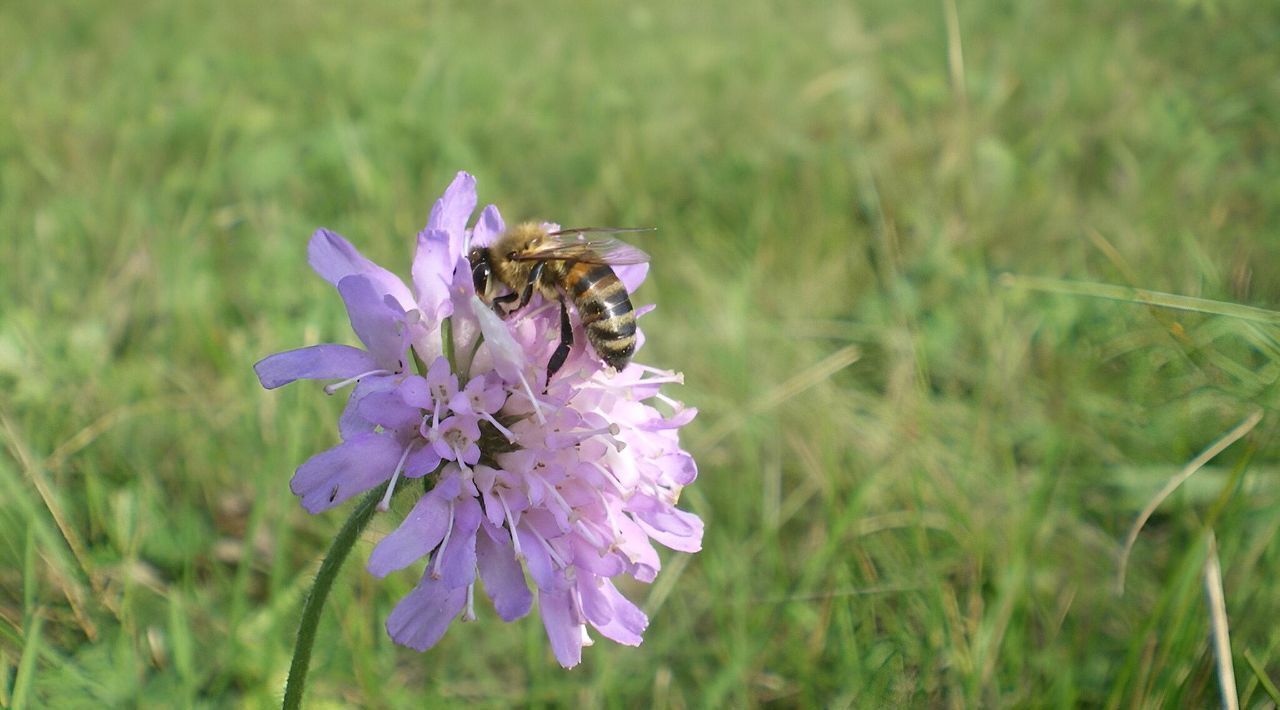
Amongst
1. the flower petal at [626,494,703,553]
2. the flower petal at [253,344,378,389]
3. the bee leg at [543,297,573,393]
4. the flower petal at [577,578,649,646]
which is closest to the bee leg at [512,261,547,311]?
the bee leg at [543,297,573,393]

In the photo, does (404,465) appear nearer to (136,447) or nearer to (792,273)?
(136,447)

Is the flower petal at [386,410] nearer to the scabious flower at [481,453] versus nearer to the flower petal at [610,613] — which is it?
the scabious flower at [481,453]

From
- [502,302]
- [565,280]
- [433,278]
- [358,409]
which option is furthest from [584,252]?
[358,409]

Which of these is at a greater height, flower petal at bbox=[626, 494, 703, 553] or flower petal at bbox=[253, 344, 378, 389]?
flower petal at bbox=[253, 344, 378, 389]

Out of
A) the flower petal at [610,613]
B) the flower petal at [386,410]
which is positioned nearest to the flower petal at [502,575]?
the flower petal at [610,613]

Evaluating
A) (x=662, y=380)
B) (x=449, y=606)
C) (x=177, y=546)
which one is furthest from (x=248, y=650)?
(x=662, y=380)

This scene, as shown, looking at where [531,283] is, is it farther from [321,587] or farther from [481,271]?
[321,587]

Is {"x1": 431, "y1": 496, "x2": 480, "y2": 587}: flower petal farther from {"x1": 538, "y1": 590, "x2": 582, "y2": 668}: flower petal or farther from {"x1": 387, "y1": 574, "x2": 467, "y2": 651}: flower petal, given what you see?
{"x1": 538, "y1": 590, "x2": 582, "y2": 668}: flower petal
